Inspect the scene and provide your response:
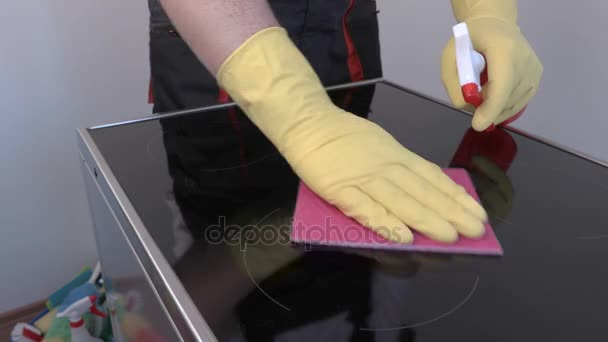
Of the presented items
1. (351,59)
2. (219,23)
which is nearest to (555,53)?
(351,59)

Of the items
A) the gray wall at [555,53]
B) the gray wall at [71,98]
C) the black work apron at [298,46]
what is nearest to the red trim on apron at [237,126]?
the black work apron at [298,46]

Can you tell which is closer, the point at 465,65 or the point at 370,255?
the point at 370,255

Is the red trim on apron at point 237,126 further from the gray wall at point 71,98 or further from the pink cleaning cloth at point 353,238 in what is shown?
the gray wall at point 71,98

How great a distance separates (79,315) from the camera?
1.13 metres

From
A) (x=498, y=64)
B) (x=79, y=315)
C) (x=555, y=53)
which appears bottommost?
(x=79, y=315)

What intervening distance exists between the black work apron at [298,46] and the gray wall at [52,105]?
0.37 metres

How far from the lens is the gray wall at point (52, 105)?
115cm

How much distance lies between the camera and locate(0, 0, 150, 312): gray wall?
115cm

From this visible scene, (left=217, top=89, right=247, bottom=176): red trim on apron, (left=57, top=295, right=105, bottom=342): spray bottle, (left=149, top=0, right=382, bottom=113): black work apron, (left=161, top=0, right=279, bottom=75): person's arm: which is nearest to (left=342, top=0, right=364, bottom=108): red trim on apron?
(left=149, top=0, right=382, bottom=113): black work apron

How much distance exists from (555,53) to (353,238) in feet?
3.53

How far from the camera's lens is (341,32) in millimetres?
896

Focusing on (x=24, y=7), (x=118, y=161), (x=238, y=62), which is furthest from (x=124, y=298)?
(x=24, y=7)

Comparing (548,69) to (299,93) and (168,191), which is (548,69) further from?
(168,191)

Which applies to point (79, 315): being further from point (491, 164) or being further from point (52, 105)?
point (491, 164)
